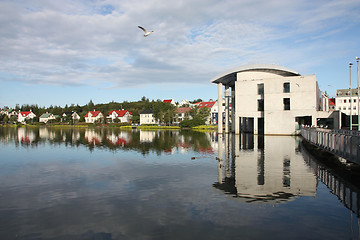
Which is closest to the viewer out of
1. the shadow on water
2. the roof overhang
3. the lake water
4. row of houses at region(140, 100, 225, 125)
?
the lake water

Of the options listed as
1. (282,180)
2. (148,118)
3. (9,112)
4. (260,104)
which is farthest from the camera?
(9,112)

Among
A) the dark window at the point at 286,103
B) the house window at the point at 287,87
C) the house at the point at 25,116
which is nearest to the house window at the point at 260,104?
the dark window at the point at 286,103

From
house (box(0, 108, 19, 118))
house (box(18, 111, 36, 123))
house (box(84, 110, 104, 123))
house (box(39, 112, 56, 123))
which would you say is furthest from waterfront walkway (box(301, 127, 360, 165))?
house (box(0, 108, 19, 118))

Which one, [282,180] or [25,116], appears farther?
[25,116]

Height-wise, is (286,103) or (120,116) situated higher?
(286,103)

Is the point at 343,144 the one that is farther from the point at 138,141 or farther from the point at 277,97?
the point at 277,97

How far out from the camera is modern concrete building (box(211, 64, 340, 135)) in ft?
148

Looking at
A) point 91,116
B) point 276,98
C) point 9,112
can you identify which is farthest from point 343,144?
point 9,112

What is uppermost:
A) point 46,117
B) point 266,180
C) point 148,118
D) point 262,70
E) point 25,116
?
point 262,70

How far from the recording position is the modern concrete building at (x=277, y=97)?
45.2m

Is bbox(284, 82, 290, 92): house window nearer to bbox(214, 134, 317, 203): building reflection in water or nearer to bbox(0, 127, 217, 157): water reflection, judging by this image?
bbox(0, 127, 217, 157): water reflection

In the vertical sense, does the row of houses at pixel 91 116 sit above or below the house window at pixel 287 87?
below

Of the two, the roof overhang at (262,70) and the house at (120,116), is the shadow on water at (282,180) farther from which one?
the house at (120,116)

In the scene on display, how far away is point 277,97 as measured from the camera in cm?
4716
